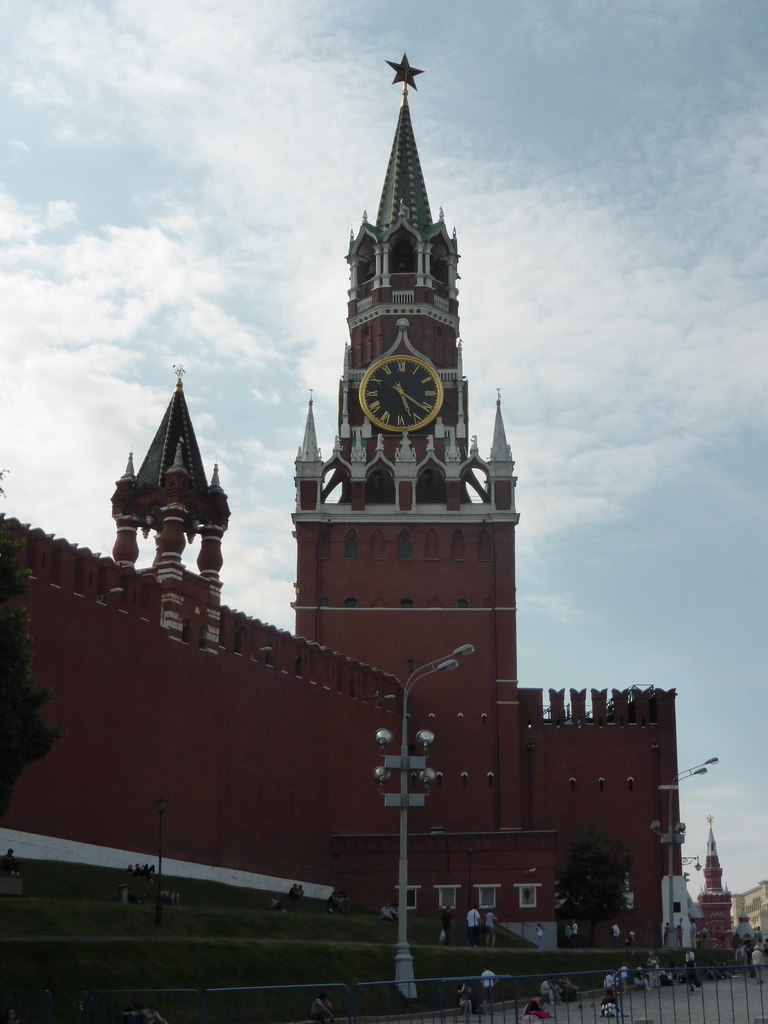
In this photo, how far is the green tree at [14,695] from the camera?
24.2 metres

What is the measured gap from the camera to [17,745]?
2438 cm

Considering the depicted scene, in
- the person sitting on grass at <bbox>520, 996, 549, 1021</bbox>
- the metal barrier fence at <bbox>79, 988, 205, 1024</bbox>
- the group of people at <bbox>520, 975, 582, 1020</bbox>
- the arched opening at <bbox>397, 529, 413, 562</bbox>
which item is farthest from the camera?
the arched opening at <bbox>397, 529, 413, 562</bbox>

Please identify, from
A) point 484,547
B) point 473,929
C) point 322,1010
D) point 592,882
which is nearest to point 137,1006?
point 322,1010

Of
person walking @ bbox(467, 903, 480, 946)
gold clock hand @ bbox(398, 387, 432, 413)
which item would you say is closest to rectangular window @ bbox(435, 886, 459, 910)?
person walking @ bbox(467, 903, 480, 946)

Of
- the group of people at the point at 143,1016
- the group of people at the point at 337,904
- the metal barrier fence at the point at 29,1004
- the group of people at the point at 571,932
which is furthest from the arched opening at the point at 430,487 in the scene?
the metal barrier fence at the point at 29,1004

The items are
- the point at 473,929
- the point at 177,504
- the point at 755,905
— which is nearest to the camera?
the point at 473,929

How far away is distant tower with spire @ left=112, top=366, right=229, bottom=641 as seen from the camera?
4353 cm

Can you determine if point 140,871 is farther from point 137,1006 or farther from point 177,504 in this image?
point 137,1006

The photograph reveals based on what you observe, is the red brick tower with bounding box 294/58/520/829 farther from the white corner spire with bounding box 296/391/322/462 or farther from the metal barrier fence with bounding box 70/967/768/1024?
the metal barrier fence with bounding box 70/967/768/1024

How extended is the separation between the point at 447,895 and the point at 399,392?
22391 millimetres

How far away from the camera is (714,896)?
388ft

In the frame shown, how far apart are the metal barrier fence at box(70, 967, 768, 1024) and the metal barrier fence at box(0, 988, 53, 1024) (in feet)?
0.05

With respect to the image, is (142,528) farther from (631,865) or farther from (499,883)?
(631,865)

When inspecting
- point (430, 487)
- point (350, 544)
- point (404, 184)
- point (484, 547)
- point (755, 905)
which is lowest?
point (755, 905)
